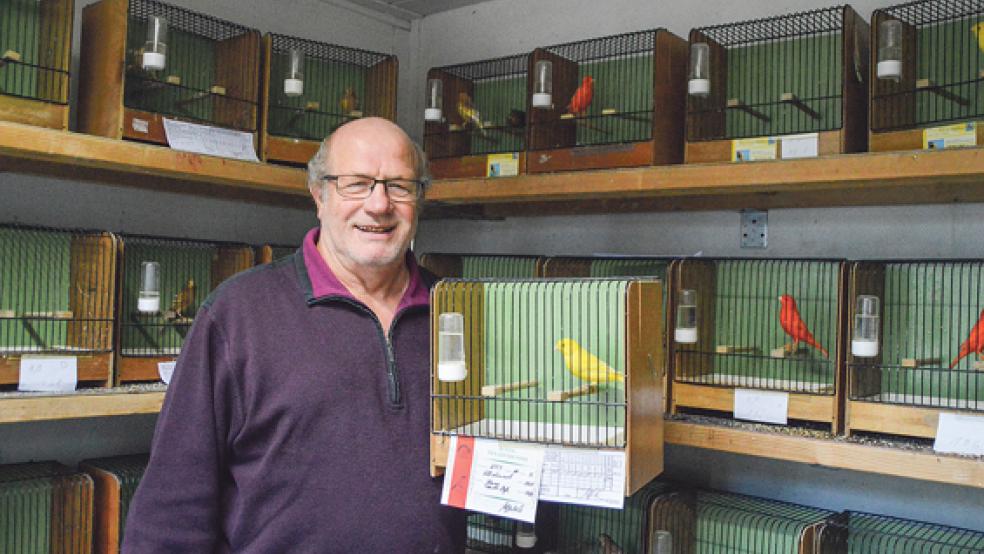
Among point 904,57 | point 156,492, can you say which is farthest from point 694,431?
point 156,492

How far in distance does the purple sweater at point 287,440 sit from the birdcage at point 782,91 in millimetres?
915

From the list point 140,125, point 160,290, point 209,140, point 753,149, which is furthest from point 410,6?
point 753,149

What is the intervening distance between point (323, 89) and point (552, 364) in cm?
118

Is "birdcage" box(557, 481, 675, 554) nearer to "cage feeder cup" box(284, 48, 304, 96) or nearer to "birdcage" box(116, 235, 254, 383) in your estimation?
"birdcage" box(116, 235, 254, 383)

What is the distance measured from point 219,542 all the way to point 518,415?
1.68 ft

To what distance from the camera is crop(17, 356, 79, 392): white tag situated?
1713 millimetres

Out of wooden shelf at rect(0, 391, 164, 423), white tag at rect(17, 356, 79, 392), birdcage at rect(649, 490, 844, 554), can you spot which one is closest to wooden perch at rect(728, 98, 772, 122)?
birdcage at rect(649, 490, 844, 554)

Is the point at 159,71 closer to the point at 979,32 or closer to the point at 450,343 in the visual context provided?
the point at 450,343

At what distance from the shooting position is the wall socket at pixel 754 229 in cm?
214

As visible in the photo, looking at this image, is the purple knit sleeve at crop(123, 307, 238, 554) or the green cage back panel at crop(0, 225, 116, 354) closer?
the purple knit sleeve at crop(123, 307, 238, 554)

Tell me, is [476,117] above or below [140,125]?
above

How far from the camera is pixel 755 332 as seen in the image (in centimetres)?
187

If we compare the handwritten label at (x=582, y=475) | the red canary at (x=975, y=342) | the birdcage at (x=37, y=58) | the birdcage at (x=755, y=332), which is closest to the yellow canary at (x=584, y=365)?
the handwritten label at (x=582, y=475)

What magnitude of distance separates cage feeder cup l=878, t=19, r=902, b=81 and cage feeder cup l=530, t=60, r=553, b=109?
70 centimetres
